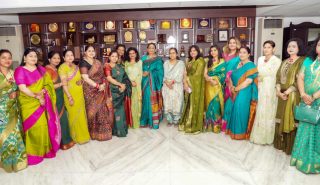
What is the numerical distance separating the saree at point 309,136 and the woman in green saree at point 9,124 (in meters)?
2.93

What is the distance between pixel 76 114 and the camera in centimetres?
348

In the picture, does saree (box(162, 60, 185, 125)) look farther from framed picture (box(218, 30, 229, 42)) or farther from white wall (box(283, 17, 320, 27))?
white wall (box(283, 17, 320, 27))

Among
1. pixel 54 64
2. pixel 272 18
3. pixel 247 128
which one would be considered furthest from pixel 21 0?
pixel 272 18

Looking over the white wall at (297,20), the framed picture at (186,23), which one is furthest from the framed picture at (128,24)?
the white wall at (297,20)

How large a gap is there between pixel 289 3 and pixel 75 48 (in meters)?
5.06

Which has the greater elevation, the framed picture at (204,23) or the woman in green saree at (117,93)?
the framed picture at (204,23)

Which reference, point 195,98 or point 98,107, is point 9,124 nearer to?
point 98,107

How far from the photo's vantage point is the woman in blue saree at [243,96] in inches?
137

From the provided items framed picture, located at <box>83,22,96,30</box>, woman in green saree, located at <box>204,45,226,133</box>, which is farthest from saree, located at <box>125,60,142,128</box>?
framed picture, located at <box>83,22,96,30</box>

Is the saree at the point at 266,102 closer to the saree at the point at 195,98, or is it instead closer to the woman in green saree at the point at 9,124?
the saree at the point at 195,98

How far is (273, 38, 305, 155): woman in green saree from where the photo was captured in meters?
2.95

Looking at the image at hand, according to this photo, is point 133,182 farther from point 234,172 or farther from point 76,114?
point 76,114

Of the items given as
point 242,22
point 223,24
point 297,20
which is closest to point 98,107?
point 223,24

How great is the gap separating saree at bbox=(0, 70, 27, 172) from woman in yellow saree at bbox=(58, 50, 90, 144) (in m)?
0.65
